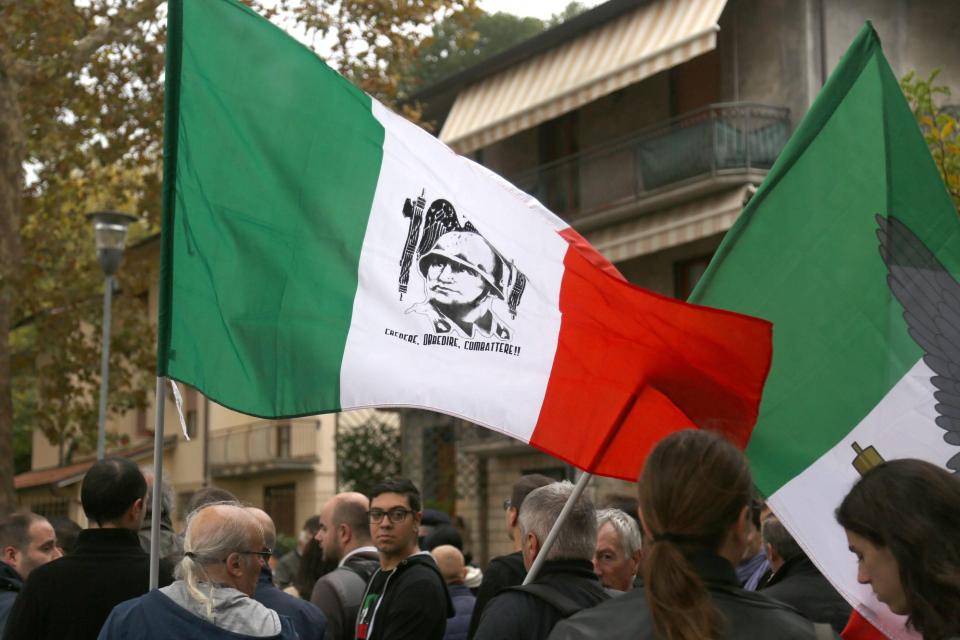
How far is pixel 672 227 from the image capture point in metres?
21.1

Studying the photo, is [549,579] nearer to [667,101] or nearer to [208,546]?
[208,546]

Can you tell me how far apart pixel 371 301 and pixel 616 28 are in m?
16.3

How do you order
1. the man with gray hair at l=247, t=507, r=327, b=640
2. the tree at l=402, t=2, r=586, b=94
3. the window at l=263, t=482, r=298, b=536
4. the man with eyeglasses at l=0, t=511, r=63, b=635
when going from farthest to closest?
the tree at l=402, t=2, r=586, b=94
the window at l=263, t=482, r=298, b=536
the man with eyeglasses at l=0, t=511, r=63, b=635
the man with gray hair at l=247, t=507, r=327, b=640

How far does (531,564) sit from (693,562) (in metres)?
2.17

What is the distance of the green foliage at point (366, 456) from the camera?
97.5 feet

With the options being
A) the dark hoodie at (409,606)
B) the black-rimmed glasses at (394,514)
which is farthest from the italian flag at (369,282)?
the black-rimmed glasses at (394,514)

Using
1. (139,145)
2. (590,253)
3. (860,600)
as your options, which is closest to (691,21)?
(139,145)

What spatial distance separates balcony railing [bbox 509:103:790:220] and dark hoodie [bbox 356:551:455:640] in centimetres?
1498

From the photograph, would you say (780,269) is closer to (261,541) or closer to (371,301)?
(371,301)

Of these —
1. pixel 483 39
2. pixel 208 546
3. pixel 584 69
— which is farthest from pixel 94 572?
pixel 483 39

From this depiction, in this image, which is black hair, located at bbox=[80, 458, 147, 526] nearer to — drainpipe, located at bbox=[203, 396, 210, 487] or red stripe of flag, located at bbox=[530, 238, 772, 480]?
red stripe of flag, located at bbox=[530, 238, 772, 480]

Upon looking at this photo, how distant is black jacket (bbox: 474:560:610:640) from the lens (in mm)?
4352

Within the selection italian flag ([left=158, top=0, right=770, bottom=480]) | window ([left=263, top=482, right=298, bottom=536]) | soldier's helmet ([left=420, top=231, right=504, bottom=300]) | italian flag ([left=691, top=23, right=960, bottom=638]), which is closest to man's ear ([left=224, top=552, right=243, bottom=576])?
italian flag ([left=158, top=0, right=770, bottom=480])

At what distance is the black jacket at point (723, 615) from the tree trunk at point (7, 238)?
13124mm
